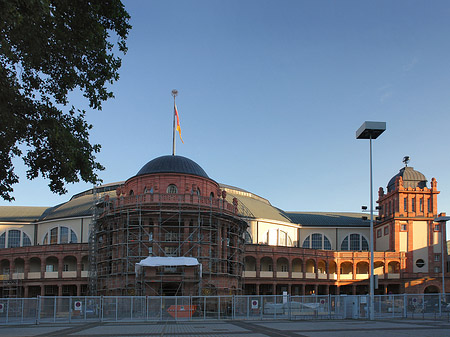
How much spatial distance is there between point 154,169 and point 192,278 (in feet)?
39.8

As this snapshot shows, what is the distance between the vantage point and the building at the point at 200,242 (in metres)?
49.6

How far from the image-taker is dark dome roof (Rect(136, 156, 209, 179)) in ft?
175

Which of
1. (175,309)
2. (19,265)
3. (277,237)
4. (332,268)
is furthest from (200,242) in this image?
(332,268)

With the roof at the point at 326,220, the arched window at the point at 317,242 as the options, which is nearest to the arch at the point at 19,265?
the roof at the point at 326,220

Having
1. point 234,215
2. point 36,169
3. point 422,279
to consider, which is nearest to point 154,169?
point 234,215

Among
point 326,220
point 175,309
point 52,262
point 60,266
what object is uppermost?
point 326,220

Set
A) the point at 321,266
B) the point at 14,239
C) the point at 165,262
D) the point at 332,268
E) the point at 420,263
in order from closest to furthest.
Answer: the point at 165,262 < the point at 420,263 < the point at 332,268 < the point at 321,266 < the point at 14,239

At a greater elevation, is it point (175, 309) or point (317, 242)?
point (317, 242)

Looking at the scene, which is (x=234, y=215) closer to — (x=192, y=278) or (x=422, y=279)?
(x=192, y=278)

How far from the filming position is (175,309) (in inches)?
1506

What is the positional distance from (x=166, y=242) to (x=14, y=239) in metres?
40.7

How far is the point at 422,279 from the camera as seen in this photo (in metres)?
73.8

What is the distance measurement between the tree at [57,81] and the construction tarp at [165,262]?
23.7 metres

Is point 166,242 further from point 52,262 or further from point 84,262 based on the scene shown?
point 52,262
